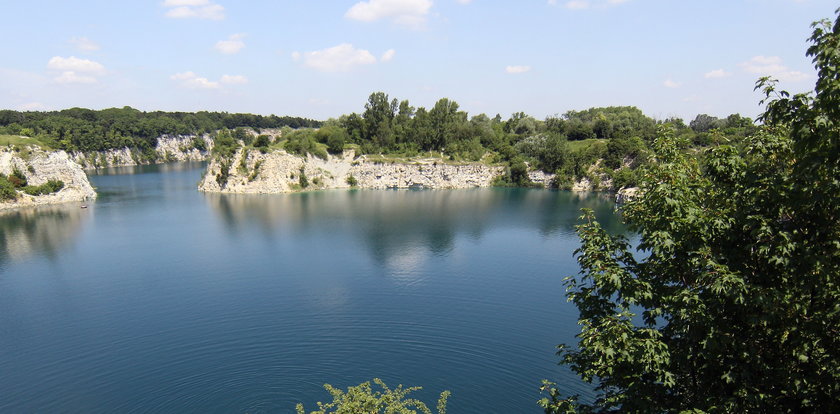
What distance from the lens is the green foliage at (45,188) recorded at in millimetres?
87831

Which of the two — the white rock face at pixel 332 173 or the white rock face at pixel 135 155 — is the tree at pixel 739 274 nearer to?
the white rock face at pixel 332 173

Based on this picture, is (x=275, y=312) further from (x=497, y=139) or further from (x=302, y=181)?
(x=497, y=139)

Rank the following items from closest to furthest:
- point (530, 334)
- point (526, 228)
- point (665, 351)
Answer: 1. point (665, 351)
2. point (530, 334)
3. point (526, 228)

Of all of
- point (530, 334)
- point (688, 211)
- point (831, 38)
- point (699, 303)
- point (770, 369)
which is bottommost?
point (530, 334)

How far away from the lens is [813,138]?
9.26 m

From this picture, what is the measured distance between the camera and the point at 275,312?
1357 inches

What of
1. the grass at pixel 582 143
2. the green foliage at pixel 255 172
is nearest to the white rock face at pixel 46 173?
the green foliage at pixel 255 172

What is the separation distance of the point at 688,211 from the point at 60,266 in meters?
56.5

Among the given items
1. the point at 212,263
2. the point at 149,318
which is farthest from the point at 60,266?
the point at 149,318

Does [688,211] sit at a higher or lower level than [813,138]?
lower

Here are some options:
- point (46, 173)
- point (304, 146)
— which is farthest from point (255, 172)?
point (46, 173)

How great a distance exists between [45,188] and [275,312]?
83.5 metres

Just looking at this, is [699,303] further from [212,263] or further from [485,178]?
[485,178]

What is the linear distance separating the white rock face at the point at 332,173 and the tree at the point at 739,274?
97122 millimetres
